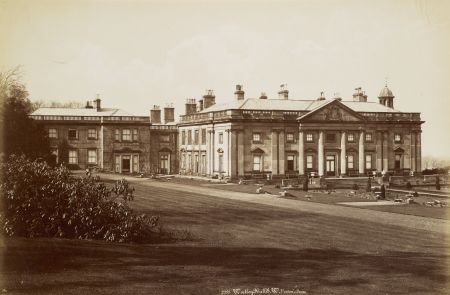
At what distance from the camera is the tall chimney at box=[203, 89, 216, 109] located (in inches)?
2365

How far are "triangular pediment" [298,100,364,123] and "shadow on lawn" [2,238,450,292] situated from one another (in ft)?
119

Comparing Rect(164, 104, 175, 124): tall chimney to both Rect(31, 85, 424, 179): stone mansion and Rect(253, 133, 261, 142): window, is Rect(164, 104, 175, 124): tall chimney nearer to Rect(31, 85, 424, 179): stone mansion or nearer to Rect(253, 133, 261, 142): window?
Rect(31, 85, 424, 179): stone mansion

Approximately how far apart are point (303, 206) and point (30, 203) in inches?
626

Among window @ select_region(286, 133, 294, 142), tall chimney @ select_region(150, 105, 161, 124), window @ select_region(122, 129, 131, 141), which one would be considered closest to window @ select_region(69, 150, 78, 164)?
window @ select_region(122, 129, 131, 141)

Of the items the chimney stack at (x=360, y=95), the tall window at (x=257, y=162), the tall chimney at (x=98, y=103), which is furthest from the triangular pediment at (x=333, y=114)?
the tall chimney at (x=98, y=103)

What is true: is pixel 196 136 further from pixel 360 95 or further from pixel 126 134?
pixel 360 95

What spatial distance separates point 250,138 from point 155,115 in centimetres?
1796

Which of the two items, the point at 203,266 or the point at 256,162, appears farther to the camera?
the point at 256,162

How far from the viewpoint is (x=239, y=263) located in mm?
13156

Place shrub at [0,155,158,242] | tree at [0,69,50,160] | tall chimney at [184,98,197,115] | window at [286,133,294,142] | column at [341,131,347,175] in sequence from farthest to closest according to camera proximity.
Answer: tall chimney at [184,98,197,115]
column at [341,131,347,175]
window at [286,133,294,142]
tree at [0,69,50,160]
shrub at [0,155,158,242]

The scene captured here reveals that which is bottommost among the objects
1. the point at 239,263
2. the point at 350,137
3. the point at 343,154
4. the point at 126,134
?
the point at 239,263

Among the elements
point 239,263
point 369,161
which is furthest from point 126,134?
point 239,263

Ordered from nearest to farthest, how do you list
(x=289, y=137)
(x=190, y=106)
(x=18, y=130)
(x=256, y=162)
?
(x=18, y=130)
(x=256, y=162)
(x=289, y=137)
(x=190, y=106)

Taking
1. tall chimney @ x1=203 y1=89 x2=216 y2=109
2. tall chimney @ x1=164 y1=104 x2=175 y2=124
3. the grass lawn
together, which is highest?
tall chimney @ x1=203 y1=89 x2=216 y2=109
